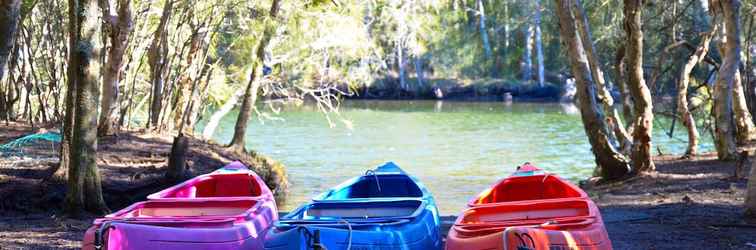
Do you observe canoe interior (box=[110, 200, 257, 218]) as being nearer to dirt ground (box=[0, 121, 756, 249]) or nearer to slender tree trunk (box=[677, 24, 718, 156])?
dirt ground (box=[0, 121, 756, 249])

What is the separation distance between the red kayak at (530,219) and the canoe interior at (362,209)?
63 centimetres

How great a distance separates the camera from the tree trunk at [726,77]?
11.7 meters

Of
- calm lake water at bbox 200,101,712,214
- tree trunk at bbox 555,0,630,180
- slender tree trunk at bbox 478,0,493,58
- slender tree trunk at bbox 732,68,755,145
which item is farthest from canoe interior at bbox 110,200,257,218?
slender tree trunk at bbox 478,0,493,58

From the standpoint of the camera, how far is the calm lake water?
726 inches

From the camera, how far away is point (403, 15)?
25750 mm

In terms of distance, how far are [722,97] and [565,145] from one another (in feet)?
42.8

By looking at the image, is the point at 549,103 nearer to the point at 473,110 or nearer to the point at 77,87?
the point at 473,110

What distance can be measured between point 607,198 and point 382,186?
3185mm

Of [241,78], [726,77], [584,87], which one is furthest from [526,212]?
[241,78]

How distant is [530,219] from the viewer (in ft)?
25.6

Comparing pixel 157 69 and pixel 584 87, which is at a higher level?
pixel 584 87

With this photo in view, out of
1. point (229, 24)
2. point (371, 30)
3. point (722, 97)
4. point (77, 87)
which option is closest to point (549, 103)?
point (371, 30)

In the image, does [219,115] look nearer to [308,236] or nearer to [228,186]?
[228,186]

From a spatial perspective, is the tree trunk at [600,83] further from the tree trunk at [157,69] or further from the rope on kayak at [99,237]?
the rope on kayak at [99,237]
